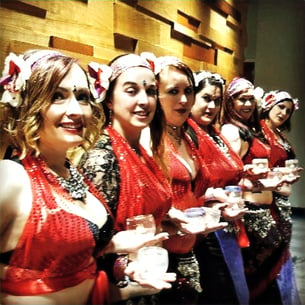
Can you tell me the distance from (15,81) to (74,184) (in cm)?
30

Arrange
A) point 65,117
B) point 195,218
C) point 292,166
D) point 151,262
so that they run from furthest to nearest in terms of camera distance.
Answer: point 292,166, point 195,218, point 151,262, point 65,117

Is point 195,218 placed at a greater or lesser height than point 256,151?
lesser

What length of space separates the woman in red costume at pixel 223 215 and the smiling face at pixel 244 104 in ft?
0.97

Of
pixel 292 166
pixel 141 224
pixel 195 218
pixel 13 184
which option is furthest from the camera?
pixel 292 166

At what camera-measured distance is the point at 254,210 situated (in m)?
2.68

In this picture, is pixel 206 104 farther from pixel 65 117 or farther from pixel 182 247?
pixel 65 117

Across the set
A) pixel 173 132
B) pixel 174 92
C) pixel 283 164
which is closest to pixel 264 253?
pixel 283 164

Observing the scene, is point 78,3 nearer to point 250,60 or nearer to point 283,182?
point 250,60

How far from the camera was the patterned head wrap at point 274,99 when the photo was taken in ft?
8.34

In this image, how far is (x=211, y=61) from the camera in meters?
2.59

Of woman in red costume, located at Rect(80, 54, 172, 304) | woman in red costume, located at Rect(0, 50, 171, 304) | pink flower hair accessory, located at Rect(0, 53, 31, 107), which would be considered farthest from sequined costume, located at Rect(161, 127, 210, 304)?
pink flower hair accessory, located at Rect(0, 53, 31, 107)

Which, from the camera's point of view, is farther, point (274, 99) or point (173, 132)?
point (274, 99)

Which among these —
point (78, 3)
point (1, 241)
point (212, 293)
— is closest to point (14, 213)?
point (1, 241)

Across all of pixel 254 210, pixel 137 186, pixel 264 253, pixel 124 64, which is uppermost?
pixel 124 64
